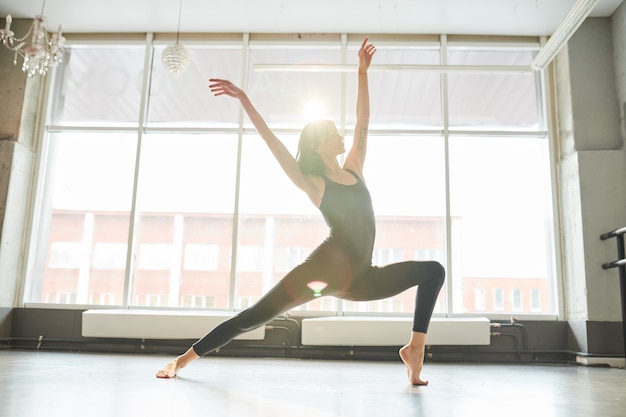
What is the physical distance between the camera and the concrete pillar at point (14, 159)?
5.04 meters

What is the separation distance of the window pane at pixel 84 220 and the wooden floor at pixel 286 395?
231cm

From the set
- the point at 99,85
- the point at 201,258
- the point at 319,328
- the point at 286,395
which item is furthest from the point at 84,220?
the point at 286,395

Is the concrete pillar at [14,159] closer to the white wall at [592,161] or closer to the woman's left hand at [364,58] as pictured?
the woman's left hand at [364,58]

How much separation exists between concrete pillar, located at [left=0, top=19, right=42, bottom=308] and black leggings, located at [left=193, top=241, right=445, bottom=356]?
374 centimetres

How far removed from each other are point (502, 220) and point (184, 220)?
131 inches

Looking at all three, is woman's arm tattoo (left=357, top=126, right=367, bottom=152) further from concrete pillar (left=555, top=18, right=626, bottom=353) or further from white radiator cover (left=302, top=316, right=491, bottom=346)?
concrete pillar (left=555, top=18, right=626, bottom=353)

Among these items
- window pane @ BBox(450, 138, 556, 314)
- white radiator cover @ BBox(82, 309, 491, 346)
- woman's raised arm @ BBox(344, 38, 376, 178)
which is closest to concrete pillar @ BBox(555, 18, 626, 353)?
window pane @ BBox(450, 138, 556, 314)

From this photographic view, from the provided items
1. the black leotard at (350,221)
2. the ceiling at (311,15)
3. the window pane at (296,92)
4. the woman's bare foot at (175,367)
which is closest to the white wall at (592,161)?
the ceiling at (311,15)

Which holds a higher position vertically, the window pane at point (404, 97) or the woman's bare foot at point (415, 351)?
the window pane at point (404, 97)

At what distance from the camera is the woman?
7.02 ft

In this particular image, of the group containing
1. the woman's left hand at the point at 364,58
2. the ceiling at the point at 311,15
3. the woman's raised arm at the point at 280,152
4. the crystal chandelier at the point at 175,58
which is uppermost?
the ceiling at the point at 311,15

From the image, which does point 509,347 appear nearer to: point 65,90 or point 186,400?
point 186,400

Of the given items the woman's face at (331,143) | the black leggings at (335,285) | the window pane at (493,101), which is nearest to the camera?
the black leggings at (335,285)

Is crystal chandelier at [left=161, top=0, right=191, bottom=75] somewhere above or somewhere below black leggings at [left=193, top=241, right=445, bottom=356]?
above
